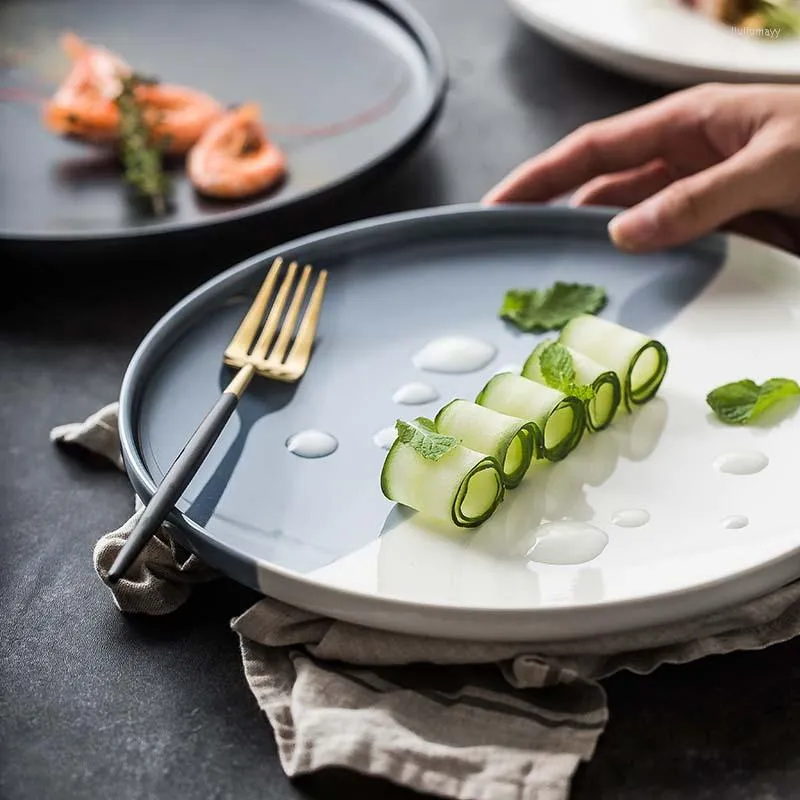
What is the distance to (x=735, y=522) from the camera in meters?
1.12

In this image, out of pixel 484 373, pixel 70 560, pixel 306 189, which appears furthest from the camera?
pixel 306 189

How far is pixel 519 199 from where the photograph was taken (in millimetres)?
1656

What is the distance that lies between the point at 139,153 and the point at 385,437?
742 millimetres

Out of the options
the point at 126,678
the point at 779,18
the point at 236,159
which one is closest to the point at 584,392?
the point at 126,678

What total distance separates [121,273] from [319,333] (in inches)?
14.9

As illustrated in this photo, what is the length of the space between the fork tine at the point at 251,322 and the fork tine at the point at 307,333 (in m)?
0.05

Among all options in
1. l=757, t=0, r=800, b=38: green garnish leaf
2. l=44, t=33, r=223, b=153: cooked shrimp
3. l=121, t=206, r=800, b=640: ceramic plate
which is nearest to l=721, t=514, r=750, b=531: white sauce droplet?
l=121, t=206, r=800, b=640: ceramic plate

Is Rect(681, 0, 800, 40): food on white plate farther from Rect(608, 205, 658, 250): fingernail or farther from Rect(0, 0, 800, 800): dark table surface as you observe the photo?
Rect(0, 0, 800, 800): dark table surface

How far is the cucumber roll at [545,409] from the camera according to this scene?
1.18 m

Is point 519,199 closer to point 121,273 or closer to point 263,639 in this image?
point 121,273

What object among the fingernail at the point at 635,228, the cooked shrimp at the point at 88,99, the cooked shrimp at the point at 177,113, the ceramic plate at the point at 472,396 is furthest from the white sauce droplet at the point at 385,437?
the cooked shrimp at the point at 88,99

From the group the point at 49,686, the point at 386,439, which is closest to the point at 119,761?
the point at 49,686

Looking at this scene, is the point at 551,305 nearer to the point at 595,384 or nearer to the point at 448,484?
the point at 595,384

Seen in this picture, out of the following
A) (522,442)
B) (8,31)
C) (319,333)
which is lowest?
(8,31)
